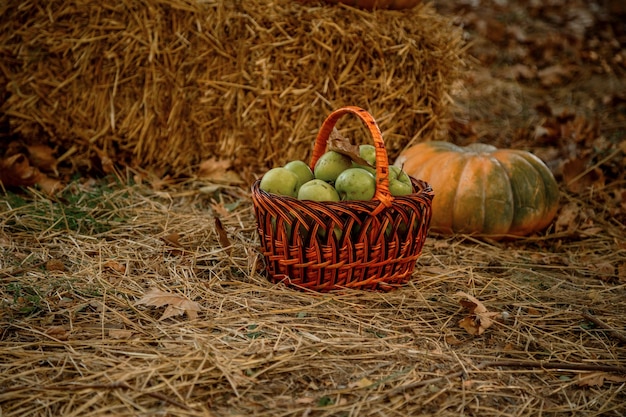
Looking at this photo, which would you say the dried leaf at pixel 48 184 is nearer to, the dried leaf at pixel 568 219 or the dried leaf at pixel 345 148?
the dried leaf at pixel 345 148

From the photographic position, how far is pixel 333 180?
227 cm

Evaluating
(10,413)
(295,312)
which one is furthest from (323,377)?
(10,413)

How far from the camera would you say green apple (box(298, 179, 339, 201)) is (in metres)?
2.11

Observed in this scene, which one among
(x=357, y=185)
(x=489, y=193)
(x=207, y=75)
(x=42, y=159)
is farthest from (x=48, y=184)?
(x=489, y=193)

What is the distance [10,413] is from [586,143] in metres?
3.93

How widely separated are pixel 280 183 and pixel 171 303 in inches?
22.9

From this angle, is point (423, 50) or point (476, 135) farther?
point (476, 135)

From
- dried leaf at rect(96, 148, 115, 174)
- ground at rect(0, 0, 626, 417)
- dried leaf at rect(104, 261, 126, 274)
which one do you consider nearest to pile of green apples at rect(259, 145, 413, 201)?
ground at rect(0, 0, 626, 417)

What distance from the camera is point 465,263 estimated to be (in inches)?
105

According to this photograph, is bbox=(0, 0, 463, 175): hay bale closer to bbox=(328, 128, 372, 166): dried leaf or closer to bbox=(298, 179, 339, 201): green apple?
bbox=(328, 128, 372, 166): dried leaf

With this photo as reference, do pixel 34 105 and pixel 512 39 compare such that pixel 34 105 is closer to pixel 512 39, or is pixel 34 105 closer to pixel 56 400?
pixel 56 400

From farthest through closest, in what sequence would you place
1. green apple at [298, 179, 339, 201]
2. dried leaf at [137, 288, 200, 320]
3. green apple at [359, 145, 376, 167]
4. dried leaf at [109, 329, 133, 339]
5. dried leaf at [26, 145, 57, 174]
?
dried leaf at [26, 145, 57, 174] → green apple at [359, 145, 376, 167] → green apple at [298, 179, 339, 201] → dried leaf at [137, 288, 200, 320] → dried leaf at [109, 329, 133, 339]

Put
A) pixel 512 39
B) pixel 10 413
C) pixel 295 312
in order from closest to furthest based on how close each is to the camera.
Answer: pixel 10 413 < pixel 295 312 < pixel 512 39

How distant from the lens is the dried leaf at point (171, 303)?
1.98 metres
